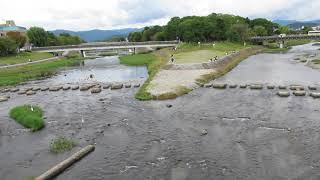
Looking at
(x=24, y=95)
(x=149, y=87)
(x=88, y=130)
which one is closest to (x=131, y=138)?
(x=88, y=130)

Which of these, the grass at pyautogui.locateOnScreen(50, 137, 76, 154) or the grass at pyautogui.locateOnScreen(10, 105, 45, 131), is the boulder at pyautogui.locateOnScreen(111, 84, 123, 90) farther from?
the grass at pyautogui.locateOnScreen(50, 137, 76, 154)

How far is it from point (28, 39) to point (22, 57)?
43.1 metres

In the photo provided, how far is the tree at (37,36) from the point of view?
509 feet

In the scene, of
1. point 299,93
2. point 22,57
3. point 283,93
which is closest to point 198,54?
point 283,93

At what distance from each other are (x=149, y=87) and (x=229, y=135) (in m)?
23.8

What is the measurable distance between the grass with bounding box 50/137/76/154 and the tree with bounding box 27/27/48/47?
134 m

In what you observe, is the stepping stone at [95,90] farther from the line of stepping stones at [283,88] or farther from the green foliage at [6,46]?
the green foliage at [6,46]

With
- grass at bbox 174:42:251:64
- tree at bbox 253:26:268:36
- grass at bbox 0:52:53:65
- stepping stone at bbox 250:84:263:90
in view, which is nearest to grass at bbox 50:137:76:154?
stepping stone at bbox 250:84:263:90

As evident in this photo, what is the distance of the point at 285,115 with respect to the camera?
122 feet

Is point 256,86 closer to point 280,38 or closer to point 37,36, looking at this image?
point 280,38

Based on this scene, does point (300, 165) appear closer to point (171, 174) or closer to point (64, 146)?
point (171, 174)

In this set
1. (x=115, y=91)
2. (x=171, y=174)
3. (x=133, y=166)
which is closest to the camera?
(x=171, y=174)

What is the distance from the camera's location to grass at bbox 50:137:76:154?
30.1 meters

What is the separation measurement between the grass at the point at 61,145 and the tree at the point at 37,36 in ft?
439
